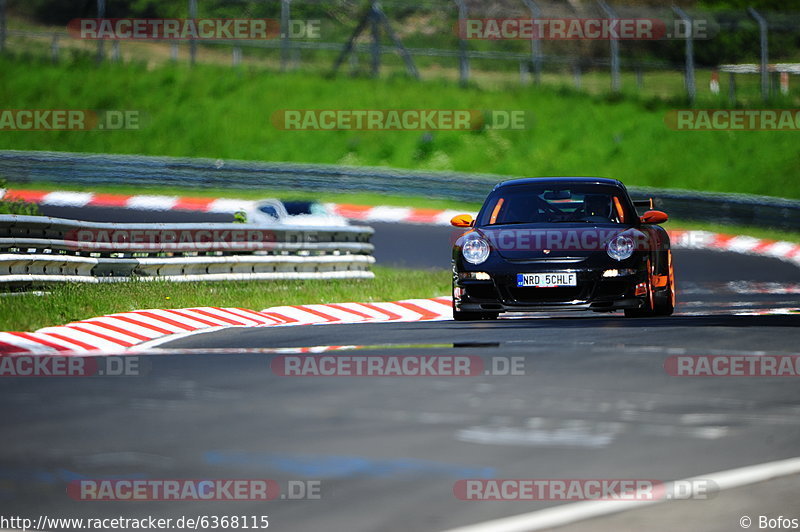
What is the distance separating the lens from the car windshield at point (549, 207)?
12.8 meters

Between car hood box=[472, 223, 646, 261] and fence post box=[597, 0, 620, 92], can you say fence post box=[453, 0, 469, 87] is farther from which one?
car hood box=[472, 223, 646, 261]

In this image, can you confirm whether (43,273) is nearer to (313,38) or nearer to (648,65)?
(648,65)

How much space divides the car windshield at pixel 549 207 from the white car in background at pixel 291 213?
10707mm

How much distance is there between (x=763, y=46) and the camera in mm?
31328

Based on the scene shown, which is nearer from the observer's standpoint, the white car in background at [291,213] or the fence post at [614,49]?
the white car in background at [291,213]

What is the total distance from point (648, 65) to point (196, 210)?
11.2 metres

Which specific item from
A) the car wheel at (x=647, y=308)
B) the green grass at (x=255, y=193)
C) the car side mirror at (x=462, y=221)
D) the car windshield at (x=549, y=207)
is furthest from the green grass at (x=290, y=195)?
the car wheel at (x=647, y=308)

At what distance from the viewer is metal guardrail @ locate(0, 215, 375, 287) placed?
1370 centimetres

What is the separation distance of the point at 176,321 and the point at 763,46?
21.6 m

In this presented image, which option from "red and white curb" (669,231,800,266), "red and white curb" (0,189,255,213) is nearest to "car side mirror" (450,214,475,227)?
"red and white curb" (669,231,800,266)

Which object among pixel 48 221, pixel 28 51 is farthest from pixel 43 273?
pixel 28 51

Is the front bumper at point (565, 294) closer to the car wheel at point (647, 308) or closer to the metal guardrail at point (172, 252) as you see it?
the car wheel at point (647, 308)

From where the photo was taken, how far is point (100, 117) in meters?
37.9

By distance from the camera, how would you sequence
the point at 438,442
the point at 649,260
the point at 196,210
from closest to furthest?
1. the point at 438,442
2. the point at 649,260
3. the point at 196,210
